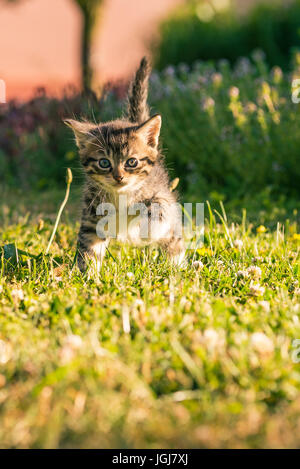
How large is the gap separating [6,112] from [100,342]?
6.84 metres

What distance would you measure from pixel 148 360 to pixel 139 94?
7.51ft

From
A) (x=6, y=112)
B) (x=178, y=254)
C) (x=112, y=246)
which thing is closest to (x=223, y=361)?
(x=178, y=254)

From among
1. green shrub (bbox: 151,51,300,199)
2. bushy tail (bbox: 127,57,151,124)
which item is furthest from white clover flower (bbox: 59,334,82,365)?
green shrub (bbox: 151,51,300,199)

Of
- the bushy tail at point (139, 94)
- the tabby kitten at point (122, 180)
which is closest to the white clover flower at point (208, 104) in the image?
the bushy tail at point (139, 94)

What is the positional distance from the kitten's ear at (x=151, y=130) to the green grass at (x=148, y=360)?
2.94ft

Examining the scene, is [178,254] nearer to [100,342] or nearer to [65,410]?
[100,342]

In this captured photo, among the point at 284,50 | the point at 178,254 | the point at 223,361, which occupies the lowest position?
the point at 223,361

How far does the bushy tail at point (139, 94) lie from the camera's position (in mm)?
3428

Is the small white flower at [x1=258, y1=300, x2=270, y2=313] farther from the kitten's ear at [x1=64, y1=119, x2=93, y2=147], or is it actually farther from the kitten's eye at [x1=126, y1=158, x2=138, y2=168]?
the kitten's ear at [x1=64, y1=119, x2=93, y2=147]

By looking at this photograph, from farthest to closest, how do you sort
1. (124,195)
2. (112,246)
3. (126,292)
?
1. (112,246)
2. (124,195)
3. (126,292)

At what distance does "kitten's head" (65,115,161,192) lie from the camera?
2.96 meters

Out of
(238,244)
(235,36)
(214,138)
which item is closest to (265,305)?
(238,244)

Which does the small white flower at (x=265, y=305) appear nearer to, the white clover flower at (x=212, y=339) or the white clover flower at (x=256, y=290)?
the white clover flower at (x=256, y=290)
